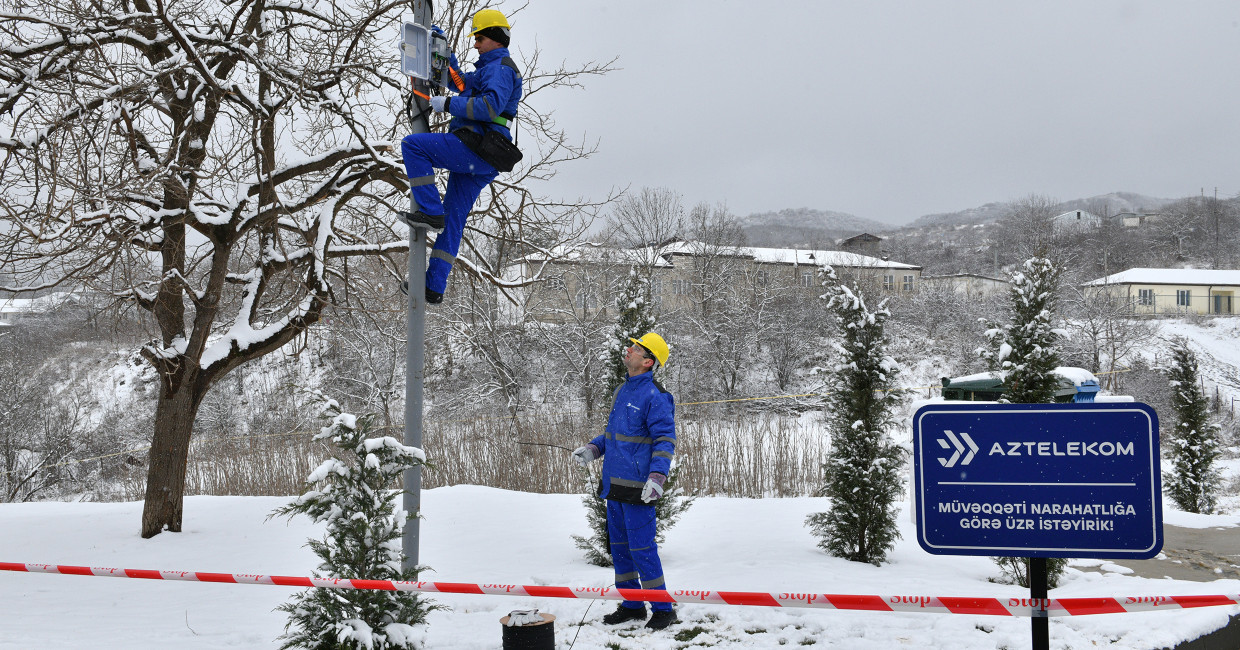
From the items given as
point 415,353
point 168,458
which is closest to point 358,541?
point 415,353

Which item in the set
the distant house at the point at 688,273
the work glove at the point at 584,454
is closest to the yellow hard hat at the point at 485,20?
the work glove at the point at 584,454

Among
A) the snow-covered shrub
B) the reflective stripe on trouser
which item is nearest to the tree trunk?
the snow-covered shrub

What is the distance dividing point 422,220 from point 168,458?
6.50 m

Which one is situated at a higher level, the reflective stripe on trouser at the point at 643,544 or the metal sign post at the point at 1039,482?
the metal sign post at the point at 1039,482

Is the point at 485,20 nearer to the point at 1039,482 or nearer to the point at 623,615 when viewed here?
the point at 1039,482

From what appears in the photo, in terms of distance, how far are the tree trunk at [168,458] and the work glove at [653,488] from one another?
6371mm

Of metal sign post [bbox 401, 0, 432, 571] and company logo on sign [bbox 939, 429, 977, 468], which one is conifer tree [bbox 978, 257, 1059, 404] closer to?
company logo on sign [bbox 939, 429, 977, 468]

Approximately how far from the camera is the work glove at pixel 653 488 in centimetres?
450

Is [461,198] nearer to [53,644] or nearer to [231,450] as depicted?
[53,644]

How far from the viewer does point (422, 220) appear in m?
3.91

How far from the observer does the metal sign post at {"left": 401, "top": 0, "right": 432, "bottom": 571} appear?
12.6 ft

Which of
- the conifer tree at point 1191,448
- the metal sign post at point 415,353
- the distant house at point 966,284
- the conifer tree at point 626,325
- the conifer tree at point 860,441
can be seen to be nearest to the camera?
the metal sign post at point 415,353

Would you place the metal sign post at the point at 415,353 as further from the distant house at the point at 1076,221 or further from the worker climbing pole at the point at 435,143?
the distant house at the point at 1076,221

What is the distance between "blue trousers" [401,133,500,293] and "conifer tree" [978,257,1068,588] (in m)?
Result: 4.62
